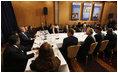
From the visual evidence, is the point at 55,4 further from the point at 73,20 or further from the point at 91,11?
the point at 91,11

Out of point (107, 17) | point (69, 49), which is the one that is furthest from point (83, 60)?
point (107, 17)

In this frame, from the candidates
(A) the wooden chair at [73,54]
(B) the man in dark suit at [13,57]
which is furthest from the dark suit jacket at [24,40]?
(A) the wooden chair at [73,54]

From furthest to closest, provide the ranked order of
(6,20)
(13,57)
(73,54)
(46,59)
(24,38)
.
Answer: (6,20) → (24,38) → (73,54) → (13,57) → (46,59)

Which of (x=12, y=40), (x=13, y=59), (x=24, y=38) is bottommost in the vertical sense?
(x=13, y=59)

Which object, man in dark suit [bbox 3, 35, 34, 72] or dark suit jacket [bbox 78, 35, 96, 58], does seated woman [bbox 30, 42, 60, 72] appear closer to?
man in dark suit [bbox 3, 35, 34, 72]

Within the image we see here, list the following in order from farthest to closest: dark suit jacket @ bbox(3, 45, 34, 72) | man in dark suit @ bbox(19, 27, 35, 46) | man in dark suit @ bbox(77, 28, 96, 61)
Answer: man in dark suit @ bbox(19, 27, 35, 46)
man in dark suit @ bbox(77, 28, 96, 61)
dark suit jacket @ bbox(3, 45, 34, 72)

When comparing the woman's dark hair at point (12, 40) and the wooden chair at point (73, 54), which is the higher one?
the woman's dark hair at point (12, 40)

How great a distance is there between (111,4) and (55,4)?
5.32 m

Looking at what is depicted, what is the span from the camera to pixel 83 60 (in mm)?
2795

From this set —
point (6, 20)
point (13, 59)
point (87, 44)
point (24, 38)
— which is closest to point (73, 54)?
point (87, 44)

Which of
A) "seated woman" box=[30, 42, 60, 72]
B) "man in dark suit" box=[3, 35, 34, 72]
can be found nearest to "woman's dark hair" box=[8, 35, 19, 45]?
"man in dark suit" box=[3, 35, 34, 72]

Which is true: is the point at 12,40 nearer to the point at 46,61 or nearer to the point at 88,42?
the point at 46,61

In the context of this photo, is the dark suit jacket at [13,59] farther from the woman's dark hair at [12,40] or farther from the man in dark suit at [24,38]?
the man in dark suit at [24,38]

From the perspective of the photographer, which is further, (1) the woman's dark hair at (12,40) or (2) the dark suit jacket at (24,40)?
(2) the dark suit jacket at (24,40)
